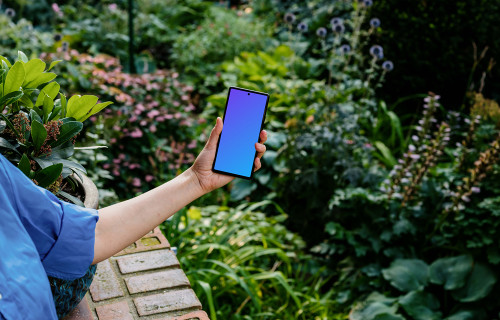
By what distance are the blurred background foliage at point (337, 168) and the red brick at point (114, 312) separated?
0.70m

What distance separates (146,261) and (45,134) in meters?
0.65

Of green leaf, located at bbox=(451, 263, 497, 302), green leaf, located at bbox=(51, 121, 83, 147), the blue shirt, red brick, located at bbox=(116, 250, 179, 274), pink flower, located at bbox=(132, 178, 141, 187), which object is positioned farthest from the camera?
pink flower, located at bbox=(132, 178, 141, 187)

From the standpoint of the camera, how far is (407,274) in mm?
2580

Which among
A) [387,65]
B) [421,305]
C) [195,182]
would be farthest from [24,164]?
[387,65]

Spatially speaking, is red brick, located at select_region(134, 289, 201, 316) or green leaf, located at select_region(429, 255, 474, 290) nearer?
red brick, located at select_region(134, 289, 201, 316)

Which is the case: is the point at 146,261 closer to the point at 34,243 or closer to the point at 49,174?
the point at 49,174

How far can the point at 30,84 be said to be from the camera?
57.6 inches

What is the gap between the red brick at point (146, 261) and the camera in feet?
5.69

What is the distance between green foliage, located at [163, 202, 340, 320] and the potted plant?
95 cm

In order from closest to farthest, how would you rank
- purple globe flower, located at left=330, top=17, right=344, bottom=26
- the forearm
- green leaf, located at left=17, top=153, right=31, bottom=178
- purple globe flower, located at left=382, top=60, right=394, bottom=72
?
the forearm < green leaf, located at left=17, top=153, right=31, bottom=178 < purple globe flower, located at left=382, top=60, right=394, bottom=72 < purple globe flower, located at left=330, top=17, right=344, bottom=26

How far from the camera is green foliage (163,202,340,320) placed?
2.45 m

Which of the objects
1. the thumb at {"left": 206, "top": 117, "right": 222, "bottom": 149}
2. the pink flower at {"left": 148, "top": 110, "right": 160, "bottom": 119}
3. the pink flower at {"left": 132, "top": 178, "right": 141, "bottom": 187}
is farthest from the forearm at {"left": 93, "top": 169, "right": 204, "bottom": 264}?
the pink flower at {"left": 148, "top": 110, "right": 160, "bottom": 119}

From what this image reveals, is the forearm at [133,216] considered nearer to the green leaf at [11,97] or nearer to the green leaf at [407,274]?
the green leaf at [11,97]

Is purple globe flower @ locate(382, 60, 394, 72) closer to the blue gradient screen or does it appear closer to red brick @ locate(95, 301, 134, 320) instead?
the blue gradient screen
